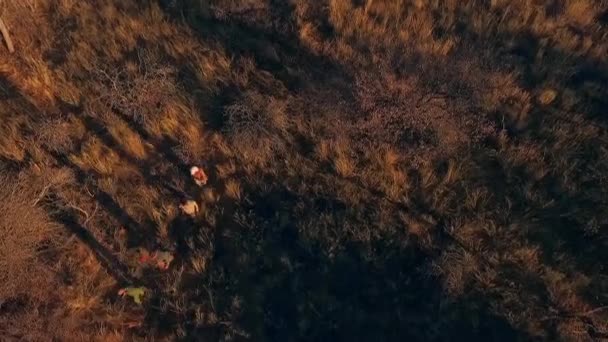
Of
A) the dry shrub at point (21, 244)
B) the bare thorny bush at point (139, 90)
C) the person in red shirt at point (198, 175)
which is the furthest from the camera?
the bare thorny bush at point (139, 90)

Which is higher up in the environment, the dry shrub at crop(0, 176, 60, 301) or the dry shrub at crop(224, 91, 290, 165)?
the dry shrub at crop(224, 91, 290, 165)

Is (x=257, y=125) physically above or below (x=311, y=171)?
above

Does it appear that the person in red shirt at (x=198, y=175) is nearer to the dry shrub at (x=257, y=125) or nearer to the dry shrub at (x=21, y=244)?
the dry shrub at (x=257, y=125)

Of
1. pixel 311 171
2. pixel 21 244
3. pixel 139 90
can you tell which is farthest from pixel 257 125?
pixel 21 244

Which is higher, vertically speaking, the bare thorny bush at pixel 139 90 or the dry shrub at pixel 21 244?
the bare thorny bush at pixel 139 90

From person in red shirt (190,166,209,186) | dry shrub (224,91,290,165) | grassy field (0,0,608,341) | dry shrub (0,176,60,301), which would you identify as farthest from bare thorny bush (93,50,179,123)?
dry shrub (0,176,60,301)

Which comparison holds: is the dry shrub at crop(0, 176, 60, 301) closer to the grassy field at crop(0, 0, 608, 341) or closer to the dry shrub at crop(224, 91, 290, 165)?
the grassy field at crop(0, 0, 608, 341)

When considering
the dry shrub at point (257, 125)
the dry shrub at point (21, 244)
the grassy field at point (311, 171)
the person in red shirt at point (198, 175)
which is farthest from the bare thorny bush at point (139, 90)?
the dry shrub at point (21, 244)

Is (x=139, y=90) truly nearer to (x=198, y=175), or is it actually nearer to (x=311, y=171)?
(x=198, y=175)
